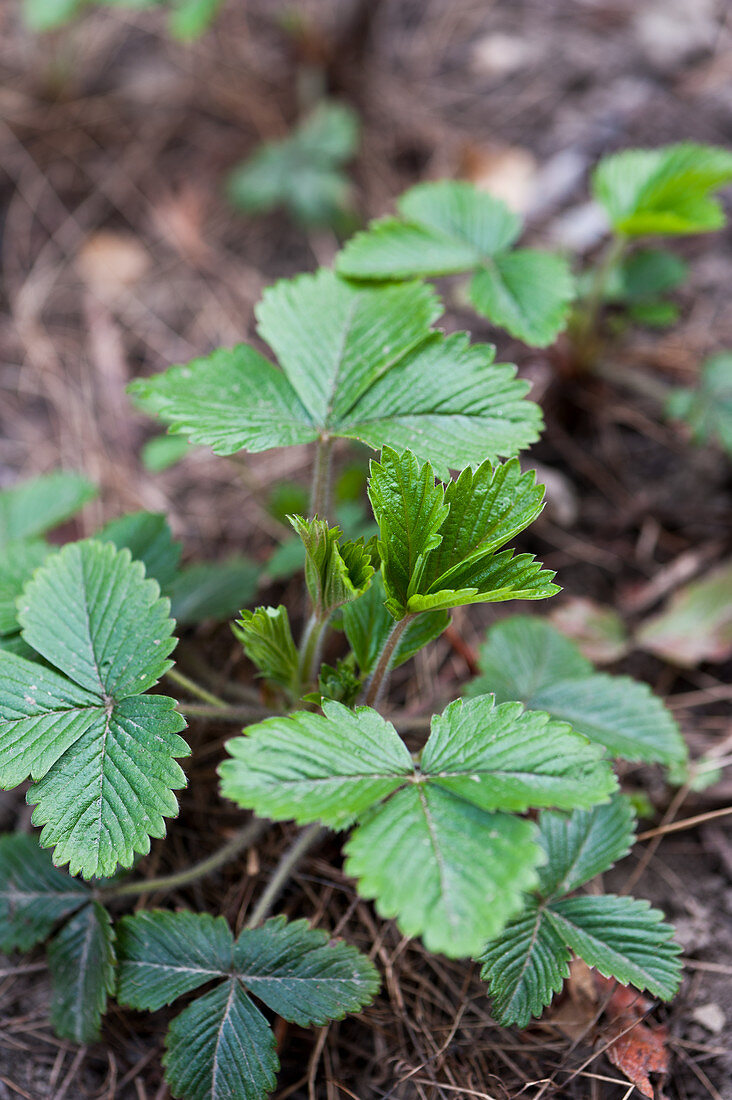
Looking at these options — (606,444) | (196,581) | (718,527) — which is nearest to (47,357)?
(196,581)

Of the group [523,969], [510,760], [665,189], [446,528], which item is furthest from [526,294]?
[523,969]

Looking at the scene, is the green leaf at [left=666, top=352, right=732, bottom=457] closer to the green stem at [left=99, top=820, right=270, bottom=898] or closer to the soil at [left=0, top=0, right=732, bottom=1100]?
the soil at [left=0, top=0, right=732, bottom=1100]

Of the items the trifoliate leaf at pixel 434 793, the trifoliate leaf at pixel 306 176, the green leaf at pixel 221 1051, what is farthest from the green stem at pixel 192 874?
the trifoliate leaf at pixel 306 176

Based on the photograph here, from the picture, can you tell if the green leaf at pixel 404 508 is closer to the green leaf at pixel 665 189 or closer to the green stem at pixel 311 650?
the green stem at pixel 311 650

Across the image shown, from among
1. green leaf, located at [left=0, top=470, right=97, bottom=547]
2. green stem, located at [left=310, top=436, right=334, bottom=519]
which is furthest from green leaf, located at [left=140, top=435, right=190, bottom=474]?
green stem, located at [left=310, top=436, right=334, bottom=519]

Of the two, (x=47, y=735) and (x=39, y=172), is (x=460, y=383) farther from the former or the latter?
(x=39, y=172)

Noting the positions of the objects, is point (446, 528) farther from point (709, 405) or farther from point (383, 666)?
point (709, 405)
